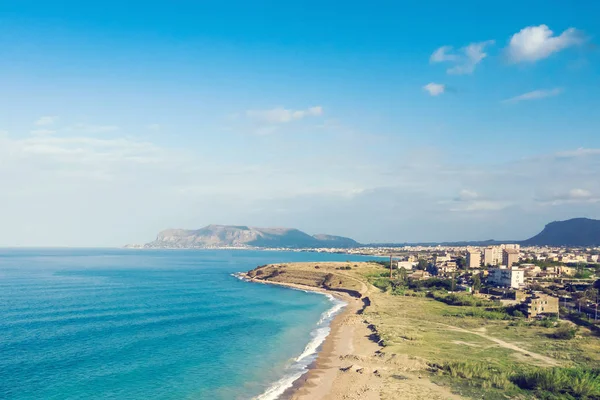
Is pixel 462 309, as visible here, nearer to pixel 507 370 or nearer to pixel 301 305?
pixel 301 305

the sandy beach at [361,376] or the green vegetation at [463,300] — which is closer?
the sandy beach at [361,376]

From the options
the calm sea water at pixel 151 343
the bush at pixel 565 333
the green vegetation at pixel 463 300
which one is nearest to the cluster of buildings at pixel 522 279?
the green vegetation at pixel 463 300

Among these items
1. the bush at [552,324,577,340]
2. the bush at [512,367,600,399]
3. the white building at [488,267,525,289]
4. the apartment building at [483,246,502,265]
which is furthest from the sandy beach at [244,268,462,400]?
the apartment building at [483,246,502,265]

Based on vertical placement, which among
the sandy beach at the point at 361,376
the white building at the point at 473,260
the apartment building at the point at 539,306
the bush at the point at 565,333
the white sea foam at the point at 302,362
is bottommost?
the white sea foam at the point at 302,362

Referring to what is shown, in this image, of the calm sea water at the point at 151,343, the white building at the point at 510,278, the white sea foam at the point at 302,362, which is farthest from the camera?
the white building at the point at 510,278

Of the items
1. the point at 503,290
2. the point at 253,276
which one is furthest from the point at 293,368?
the point at 253,276

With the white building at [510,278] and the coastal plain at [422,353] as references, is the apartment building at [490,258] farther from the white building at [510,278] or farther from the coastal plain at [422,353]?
the coastal plain at [422,353]
